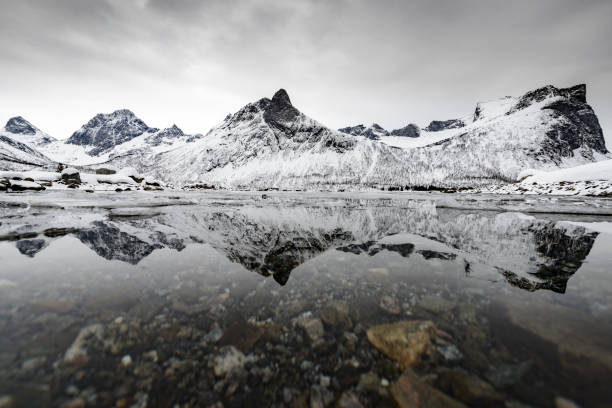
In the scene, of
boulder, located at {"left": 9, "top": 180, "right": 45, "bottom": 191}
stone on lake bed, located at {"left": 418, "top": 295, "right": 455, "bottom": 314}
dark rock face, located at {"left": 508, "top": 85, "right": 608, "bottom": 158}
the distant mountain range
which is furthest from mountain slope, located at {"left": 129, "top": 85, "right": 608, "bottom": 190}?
stone on lake bed, located at {"left": 418, "top": 295, "right": 455, "bottom": 314}

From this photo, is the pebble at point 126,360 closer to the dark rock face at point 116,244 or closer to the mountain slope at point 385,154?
the dark rock face at point 116,244

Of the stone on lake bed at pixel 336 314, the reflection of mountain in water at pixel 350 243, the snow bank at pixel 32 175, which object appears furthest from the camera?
the snow bank at pixel 32 175

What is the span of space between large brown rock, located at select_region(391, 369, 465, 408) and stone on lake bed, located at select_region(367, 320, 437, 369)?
0.24 meters

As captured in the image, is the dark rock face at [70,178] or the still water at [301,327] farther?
the dark rock face at [70,178]

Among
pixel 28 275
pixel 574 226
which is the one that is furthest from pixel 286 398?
pixel 574 226

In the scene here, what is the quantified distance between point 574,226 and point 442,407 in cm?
1276

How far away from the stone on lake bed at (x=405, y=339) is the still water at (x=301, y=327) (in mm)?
15

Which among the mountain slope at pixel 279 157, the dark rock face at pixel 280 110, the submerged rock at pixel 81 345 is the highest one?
the dark rock face at pixel 280 110

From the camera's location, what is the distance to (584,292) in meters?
3.87

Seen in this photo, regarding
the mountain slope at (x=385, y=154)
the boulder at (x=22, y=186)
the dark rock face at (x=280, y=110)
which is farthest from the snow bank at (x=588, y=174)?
the dark rock face at (x=280, y=110)

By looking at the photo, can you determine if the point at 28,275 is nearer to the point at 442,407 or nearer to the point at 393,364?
the point at 393,364

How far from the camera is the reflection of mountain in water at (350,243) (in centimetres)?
523

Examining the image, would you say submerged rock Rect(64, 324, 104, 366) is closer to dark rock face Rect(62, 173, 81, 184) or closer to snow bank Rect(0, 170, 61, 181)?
snow bank Rect(0, 170, 61, 181)

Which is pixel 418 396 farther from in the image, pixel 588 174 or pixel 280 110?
pixel 280 110
